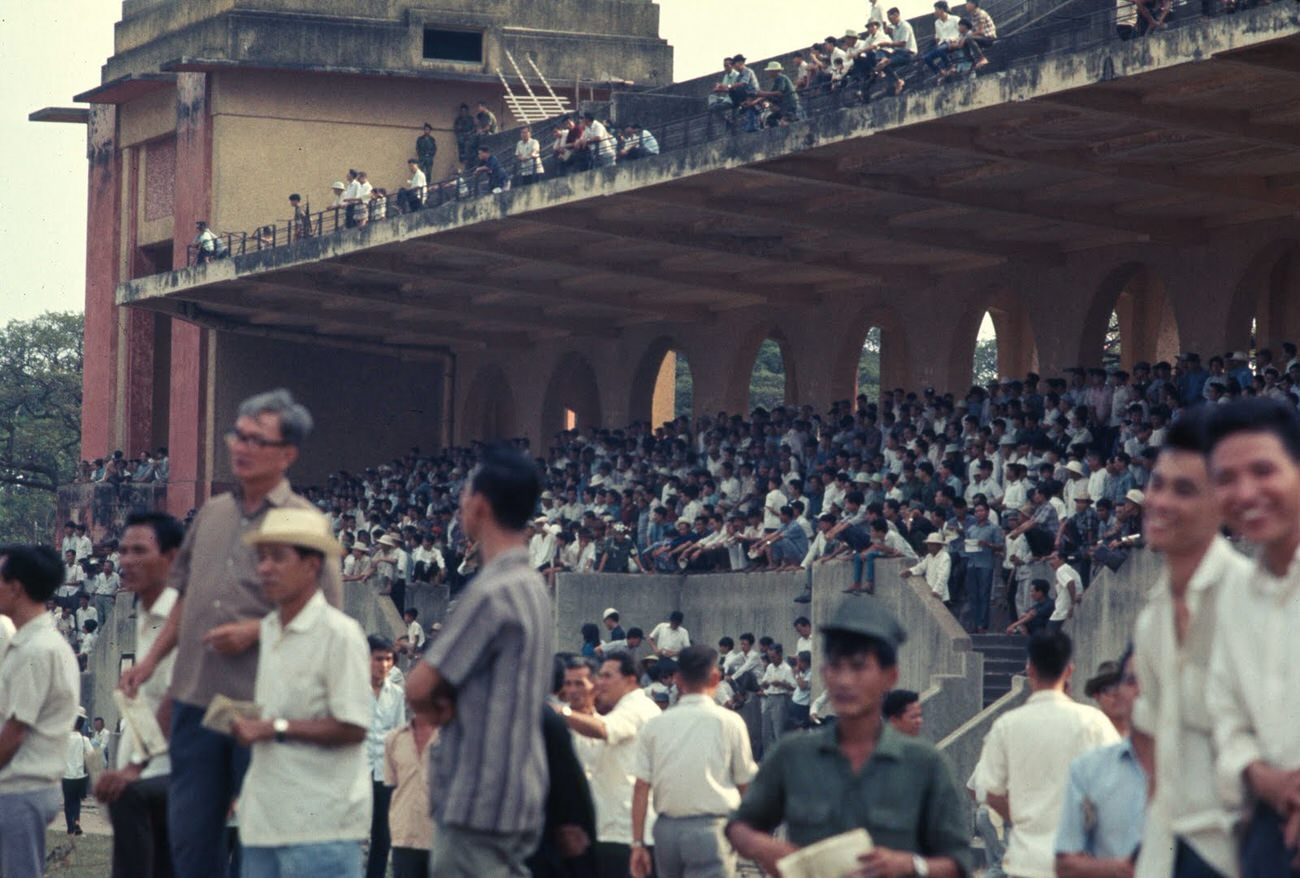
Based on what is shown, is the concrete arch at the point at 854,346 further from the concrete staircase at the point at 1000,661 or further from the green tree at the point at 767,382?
the green tree at the point at 767,382

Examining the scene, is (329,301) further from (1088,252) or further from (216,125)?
(1088,252)

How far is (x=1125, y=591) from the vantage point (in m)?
18.4

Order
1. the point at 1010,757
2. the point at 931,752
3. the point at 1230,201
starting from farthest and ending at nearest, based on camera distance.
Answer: the point at 1230,201 < the point at 1010,757 < the point at 931,752

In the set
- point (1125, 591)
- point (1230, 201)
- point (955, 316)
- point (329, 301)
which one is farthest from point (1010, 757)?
point (329, 301)

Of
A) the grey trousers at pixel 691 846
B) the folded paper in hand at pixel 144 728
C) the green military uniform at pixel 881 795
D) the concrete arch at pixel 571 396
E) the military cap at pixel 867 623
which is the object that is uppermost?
the concrete arch at pixel 571 396

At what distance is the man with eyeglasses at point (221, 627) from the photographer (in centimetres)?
716

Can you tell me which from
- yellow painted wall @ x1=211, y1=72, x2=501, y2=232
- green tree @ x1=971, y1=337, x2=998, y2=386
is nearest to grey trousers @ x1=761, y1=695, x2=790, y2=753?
yellow painted wall @ x1=211, y1=72, x2=501, y2=232

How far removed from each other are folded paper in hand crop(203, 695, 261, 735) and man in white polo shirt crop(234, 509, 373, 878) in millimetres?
35

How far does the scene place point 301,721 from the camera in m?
6.73

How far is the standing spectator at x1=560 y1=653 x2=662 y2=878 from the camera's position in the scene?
37.4 feet

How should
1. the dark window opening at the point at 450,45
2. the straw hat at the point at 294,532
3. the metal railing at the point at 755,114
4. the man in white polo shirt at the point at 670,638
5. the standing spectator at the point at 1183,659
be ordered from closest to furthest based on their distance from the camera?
1. the standing spectator at the point at 1183,659
2. the straw hat at the point at 294,532
3. the metal railing at the point at 755,114
4. the man in white polo shirt at the point at 670,638
5. the dark window opening at the point at 450,45

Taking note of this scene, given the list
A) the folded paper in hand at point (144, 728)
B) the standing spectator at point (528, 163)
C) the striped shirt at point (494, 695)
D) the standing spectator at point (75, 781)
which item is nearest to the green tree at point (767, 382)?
the standing spectator at point (528, 163)

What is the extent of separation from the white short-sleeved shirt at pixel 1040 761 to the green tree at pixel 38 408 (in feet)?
181

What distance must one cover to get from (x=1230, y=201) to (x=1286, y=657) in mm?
22144
